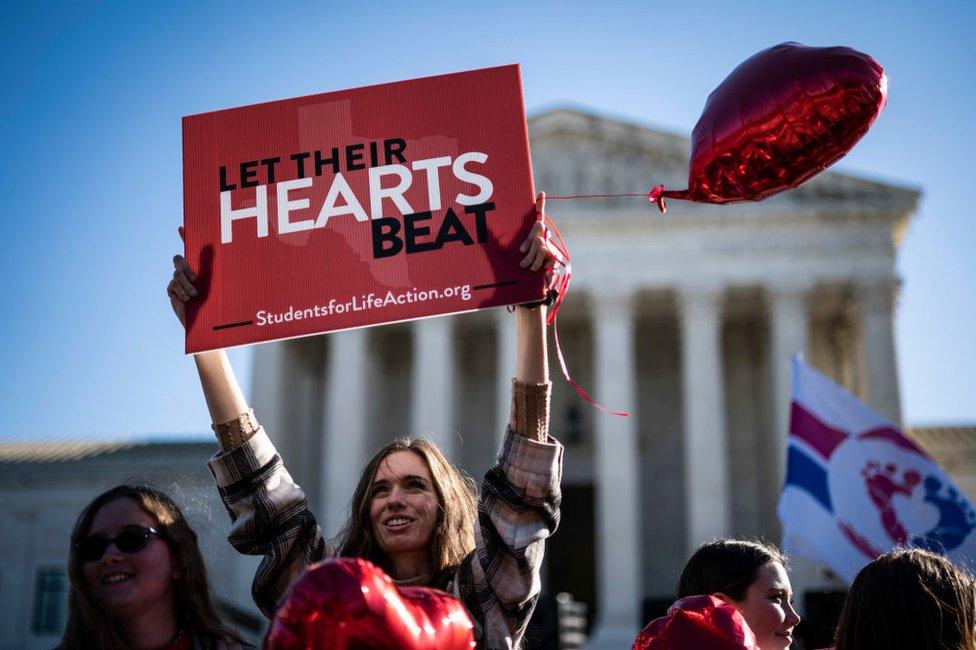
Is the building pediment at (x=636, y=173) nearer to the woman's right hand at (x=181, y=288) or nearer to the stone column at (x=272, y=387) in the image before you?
the stone column at (x=272, y=387)

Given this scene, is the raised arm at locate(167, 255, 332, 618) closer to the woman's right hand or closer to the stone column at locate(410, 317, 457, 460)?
the woman's right hand

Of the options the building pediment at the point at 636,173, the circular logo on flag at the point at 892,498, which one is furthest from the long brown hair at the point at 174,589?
the building pediment at the point at 636,173

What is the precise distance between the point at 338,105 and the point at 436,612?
241 centimetres

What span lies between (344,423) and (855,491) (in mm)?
27573

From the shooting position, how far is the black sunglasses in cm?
421

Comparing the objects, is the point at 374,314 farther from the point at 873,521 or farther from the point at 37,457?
the point at 37,457

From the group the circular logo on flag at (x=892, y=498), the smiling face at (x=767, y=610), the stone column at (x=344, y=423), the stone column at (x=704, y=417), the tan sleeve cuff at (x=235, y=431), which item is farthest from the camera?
the stone column at (x=344, y=423)

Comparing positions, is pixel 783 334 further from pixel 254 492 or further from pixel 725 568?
pixel 254 492

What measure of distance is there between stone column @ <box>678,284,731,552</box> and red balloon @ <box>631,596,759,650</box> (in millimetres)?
32455

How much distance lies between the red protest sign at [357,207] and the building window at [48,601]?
40402 millimetres

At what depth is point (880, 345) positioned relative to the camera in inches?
1431

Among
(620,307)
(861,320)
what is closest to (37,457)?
(620,307)

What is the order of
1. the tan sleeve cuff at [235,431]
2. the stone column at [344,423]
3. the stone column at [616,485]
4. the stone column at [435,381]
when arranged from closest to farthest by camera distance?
the tan sleeve cuff at [235,431]
the stone column at [616,485]
the stone column at [435,381]
the stone column at [344,423]

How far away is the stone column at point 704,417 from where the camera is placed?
117 ft
